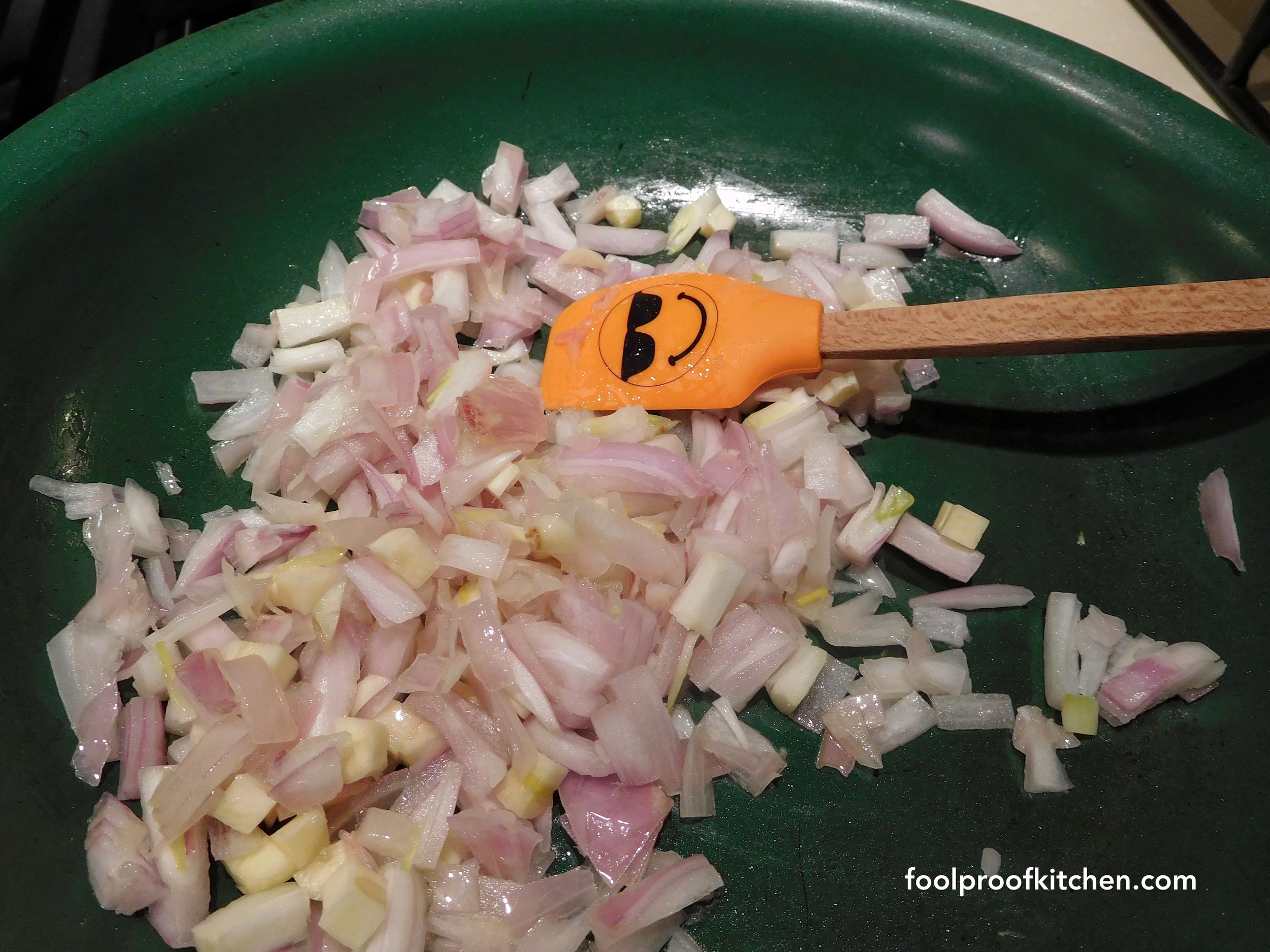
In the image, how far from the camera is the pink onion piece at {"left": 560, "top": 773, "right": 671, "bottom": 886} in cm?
87

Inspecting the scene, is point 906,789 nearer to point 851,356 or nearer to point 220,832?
point 851,356

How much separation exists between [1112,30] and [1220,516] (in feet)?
3.79

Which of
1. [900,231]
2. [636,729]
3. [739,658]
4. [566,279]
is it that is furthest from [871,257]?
[636,729]

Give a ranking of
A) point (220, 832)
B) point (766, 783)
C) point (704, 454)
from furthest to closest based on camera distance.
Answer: point (704, 454)
point (766, 783)
point (220, 832)

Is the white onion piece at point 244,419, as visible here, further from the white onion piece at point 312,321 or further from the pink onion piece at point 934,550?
the pink onion piece at point 934,550

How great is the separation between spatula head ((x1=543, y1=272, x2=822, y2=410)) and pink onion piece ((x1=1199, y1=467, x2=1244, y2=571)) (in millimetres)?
551

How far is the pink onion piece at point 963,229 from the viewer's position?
4.25ft

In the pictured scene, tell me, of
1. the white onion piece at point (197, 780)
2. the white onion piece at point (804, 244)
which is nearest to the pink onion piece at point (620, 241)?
the white onion piece at point (804, 244)

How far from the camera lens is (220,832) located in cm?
85

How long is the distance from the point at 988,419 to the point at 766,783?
2.02ft

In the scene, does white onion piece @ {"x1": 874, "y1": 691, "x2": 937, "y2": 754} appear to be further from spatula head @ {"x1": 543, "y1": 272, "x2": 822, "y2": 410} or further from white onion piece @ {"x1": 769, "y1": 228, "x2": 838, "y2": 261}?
white onion piece @ {"x1": 769, "y1": 228, "x2": 838, "y2": 261}

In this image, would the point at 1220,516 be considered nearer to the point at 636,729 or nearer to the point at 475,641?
the point at 636,729

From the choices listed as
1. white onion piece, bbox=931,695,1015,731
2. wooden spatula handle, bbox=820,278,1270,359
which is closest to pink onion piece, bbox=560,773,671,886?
white onion piece, bbox=931,695,1015,731

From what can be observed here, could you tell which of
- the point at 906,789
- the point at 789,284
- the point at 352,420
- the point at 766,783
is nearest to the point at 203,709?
the point at 352,420
